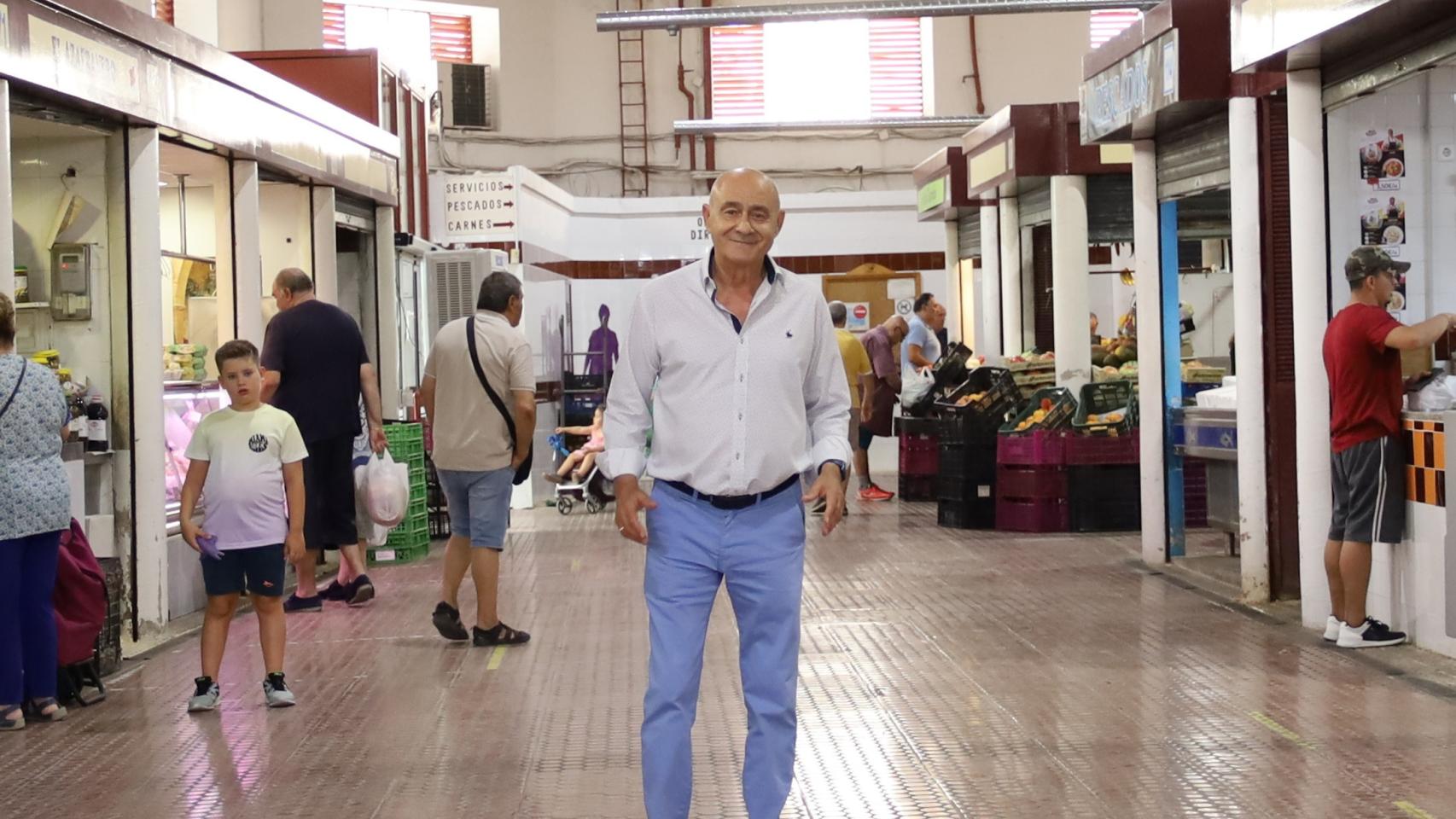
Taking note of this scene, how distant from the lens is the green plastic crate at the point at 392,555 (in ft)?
39.5

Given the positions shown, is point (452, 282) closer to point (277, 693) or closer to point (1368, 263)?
point (277, 693)

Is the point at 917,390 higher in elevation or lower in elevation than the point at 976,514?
higher

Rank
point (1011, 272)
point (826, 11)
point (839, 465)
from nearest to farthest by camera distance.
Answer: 1. point (839, 465)
2. point (826, 11)
3. point (1011, 272)

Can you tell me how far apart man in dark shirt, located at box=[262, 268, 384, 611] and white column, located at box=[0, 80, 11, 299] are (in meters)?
2.70

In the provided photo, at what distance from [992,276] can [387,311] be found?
634 cm

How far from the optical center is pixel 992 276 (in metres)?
17.3

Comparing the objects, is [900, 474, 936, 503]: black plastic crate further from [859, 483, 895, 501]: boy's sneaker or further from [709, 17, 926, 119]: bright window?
[709, 17, 926, 119]: bright window

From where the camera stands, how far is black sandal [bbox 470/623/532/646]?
8.33 metres

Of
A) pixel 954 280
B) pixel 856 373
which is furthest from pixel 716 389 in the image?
pixel 954 280

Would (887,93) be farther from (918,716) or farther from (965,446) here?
(918,716)

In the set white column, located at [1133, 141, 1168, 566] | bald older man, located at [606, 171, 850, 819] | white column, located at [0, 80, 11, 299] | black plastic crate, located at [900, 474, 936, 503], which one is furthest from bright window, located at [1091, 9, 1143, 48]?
bald older man, located at [606, 171, 850, 819]

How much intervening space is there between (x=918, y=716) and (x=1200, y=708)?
1023mm

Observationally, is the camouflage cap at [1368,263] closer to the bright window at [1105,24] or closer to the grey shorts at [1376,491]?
the grey shorts at [1376,491]

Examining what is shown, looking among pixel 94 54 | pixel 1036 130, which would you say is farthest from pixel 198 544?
pixel 1036 130
